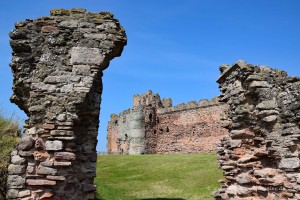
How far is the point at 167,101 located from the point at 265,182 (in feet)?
119

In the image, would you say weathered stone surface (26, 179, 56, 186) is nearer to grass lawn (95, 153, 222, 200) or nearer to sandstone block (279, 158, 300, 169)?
sandstone block (279, 158, 300, 169)

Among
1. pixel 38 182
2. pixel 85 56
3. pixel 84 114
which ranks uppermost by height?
pixel 85 56

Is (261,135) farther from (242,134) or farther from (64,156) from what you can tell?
(64,156)

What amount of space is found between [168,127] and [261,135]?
3221 cm

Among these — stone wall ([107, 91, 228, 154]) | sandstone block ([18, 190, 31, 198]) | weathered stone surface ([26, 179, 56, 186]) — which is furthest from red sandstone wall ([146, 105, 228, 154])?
sandstone block ([18, 190, 31, 198])

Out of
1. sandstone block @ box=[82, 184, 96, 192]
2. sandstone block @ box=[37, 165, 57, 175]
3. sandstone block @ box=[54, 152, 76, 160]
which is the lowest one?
sandstone block @ box=[82, 184, 96, 192]

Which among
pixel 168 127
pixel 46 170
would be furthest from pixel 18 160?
pixel 168 127

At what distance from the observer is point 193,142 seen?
38.8m

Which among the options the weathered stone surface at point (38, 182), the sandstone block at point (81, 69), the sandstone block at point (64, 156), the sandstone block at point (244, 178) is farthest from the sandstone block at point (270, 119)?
the weathered stone surface at point (38, 182)

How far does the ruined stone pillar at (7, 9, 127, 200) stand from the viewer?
6535 mm

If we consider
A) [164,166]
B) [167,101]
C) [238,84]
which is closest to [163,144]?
[167,101]

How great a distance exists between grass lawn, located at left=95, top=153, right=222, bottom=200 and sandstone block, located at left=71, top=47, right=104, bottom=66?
361 inches

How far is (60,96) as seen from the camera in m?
6.89

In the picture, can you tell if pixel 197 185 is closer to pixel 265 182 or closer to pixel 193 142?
pixel 265 182
